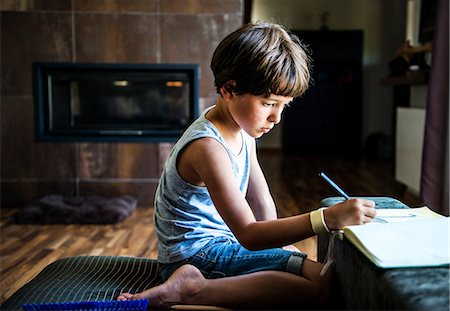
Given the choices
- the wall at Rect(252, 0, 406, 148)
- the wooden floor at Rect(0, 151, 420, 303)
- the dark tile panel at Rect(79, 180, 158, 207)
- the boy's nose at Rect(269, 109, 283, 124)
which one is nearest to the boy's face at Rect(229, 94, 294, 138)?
the boy's nose at Rect(269, 109, 283, 124)

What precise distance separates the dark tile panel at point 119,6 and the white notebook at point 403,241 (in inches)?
108

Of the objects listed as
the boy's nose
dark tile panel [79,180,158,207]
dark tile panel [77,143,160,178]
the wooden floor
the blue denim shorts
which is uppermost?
the boy's nose

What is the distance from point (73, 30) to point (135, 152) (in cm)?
82

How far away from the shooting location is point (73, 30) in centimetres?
371

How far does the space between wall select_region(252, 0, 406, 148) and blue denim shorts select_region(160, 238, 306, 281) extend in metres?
6.07

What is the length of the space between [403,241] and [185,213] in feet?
1.75

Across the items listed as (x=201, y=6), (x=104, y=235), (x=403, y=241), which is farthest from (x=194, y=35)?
(x=403, y=241)

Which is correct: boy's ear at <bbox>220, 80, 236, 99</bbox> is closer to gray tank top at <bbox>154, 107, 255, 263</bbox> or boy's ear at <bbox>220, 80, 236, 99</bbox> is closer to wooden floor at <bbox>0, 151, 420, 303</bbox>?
gray tank top at <bbox>154, 107, 255, 263</bbox>

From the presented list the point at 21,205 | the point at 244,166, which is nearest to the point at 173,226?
the point at 244,166

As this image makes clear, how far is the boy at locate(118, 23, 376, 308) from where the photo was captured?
1249mm

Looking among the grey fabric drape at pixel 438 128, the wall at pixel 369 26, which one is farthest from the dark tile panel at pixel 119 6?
the wall at pixel 369 26

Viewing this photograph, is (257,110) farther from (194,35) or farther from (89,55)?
(89,55)

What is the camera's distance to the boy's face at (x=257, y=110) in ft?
4.47

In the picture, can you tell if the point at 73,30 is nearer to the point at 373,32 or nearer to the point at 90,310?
the point at 90,310
